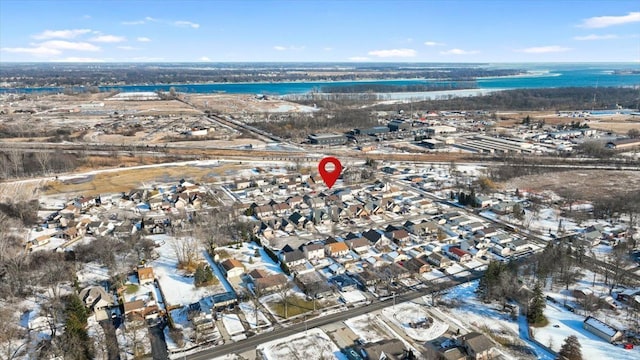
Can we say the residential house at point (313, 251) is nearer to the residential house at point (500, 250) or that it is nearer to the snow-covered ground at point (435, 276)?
the snow-covered ground at point (435, 276)

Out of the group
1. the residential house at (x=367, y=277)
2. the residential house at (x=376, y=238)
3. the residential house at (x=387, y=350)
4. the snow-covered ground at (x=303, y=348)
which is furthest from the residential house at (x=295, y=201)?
the residential house at (x=387, y=350)

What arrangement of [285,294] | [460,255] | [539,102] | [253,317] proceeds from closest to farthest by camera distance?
[253,317] < [285,294] < [460,255] < [539,102]

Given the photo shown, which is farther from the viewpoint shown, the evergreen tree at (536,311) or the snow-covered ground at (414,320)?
the evergreen tree at (536,311)

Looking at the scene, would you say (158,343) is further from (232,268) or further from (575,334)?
(575,334)

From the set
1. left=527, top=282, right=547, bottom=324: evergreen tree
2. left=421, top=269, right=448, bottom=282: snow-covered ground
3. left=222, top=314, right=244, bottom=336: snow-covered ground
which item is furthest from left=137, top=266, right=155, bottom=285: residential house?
left=527, top=282, right=547, bottom=324: evergreen tree

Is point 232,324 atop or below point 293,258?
below

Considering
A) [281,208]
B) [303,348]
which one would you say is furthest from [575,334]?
[281,208]

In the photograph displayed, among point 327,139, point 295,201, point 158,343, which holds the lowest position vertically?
point 158,343
